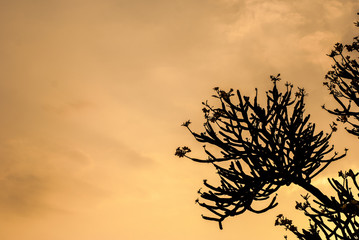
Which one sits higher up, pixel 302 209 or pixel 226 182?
pixel 226 182

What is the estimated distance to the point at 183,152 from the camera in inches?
251

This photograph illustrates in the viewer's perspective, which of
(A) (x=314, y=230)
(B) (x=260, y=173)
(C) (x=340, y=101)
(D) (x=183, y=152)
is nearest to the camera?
(B) (x=260, y=173)

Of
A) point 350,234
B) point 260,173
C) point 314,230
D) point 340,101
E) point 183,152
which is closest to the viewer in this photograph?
point 350,234

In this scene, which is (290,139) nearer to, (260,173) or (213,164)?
(260,173)

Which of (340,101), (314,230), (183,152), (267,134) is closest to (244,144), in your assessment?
(267,134)

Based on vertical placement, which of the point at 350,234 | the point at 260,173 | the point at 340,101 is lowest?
the point at 350,234

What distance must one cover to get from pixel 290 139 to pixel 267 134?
0.39m

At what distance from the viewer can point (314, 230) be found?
599cm

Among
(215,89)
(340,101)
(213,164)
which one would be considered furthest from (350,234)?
(215,89)

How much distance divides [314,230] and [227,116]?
8.58 feet

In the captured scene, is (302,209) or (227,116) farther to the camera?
(227,116)

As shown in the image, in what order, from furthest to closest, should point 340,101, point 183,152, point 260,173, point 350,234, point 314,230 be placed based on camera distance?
1. point 340,101
2. point 183,152
3. point 314,230
4. point 260,173
5. point 350,234

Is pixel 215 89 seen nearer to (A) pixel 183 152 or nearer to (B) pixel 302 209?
(A) pixel 183 152

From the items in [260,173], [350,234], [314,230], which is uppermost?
[260,173]
